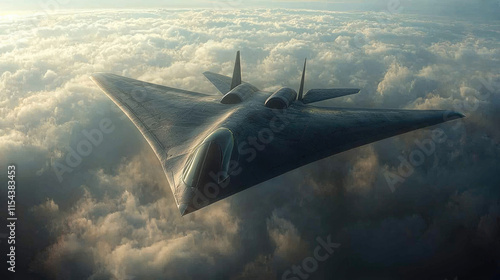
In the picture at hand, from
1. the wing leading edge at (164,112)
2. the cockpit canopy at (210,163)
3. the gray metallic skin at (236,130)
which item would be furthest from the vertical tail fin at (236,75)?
the cockpit canopy at (210,163)

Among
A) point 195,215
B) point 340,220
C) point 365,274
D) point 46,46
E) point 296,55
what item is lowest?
point 365,274

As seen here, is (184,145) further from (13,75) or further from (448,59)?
(448,59)

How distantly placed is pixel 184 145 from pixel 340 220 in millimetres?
28192

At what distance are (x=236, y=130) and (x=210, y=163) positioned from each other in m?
4.03

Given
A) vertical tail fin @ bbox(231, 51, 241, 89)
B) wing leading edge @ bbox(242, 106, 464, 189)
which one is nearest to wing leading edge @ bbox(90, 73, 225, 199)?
vertical tail fin @ bbox(231, 51, 241, 89)

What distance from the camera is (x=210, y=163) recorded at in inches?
405

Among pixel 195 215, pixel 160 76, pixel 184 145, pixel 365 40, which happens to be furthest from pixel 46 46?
pixel 365 40

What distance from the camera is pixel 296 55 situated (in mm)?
107188

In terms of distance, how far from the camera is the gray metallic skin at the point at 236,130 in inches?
410

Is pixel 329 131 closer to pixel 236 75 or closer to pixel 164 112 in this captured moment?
pixel 236 75

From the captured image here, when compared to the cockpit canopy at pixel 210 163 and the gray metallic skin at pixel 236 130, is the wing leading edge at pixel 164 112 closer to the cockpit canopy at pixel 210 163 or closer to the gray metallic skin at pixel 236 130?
the gray metallic skin at pixel 236 130

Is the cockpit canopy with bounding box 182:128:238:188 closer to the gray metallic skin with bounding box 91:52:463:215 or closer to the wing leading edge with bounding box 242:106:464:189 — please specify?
the gray metallic skin with bounding box 91:52:463:215

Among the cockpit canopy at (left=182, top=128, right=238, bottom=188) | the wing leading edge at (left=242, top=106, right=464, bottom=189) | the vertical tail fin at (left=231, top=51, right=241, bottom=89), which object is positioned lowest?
the wing leading edge at (left=242, top=106, right=464, bottom=189)

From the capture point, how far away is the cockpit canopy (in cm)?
983
